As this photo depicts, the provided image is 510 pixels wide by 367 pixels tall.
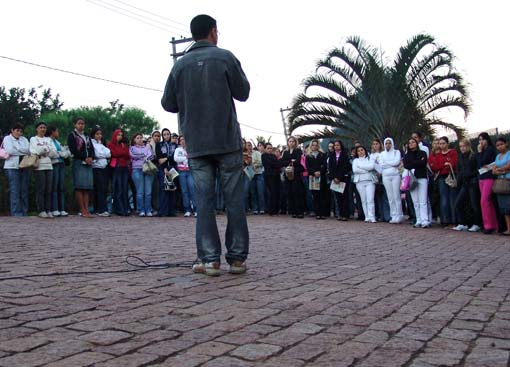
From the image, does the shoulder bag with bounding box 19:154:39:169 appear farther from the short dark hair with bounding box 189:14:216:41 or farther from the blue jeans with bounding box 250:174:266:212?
the short dark hair with bounding box 189:14:216:41

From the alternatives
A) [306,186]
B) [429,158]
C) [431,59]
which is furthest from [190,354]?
[431,59]

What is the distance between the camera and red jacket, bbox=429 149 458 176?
41.0 feet

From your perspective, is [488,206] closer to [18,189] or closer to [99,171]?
[99,171]

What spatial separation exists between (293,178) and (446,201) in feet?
13.7

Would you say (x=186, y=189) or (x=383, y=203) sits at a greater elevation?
(x=186, y=189)

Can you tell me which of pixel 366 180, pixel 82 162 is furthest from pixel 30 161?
pixel 366 180

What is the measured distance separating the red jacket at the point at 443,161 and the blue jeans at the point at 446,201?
0.20 m

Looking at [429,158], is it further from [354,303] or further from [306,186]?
[354,303]

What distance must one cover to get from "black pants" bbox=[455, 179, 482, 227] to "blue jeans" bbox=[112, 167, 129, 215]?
736 cm

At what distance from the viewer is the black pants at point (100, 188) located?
1346 centimetres

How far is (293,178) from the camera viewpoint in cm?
1552

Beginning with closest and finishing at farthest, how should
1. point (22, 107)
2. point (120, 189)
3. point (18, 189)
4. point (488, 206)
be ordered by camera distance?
point (488, 206) < point (18, 189) < point (120, 189) < point (22, 107)

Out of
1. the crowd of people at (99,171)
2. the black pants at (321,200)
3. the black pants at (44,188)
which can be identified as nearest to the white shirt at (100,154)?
the crowd of people at (99,171)

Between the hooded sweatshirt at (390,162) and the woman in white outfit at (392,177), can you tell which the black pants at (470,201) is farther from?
the hooded sweatshirt at (390,162)
